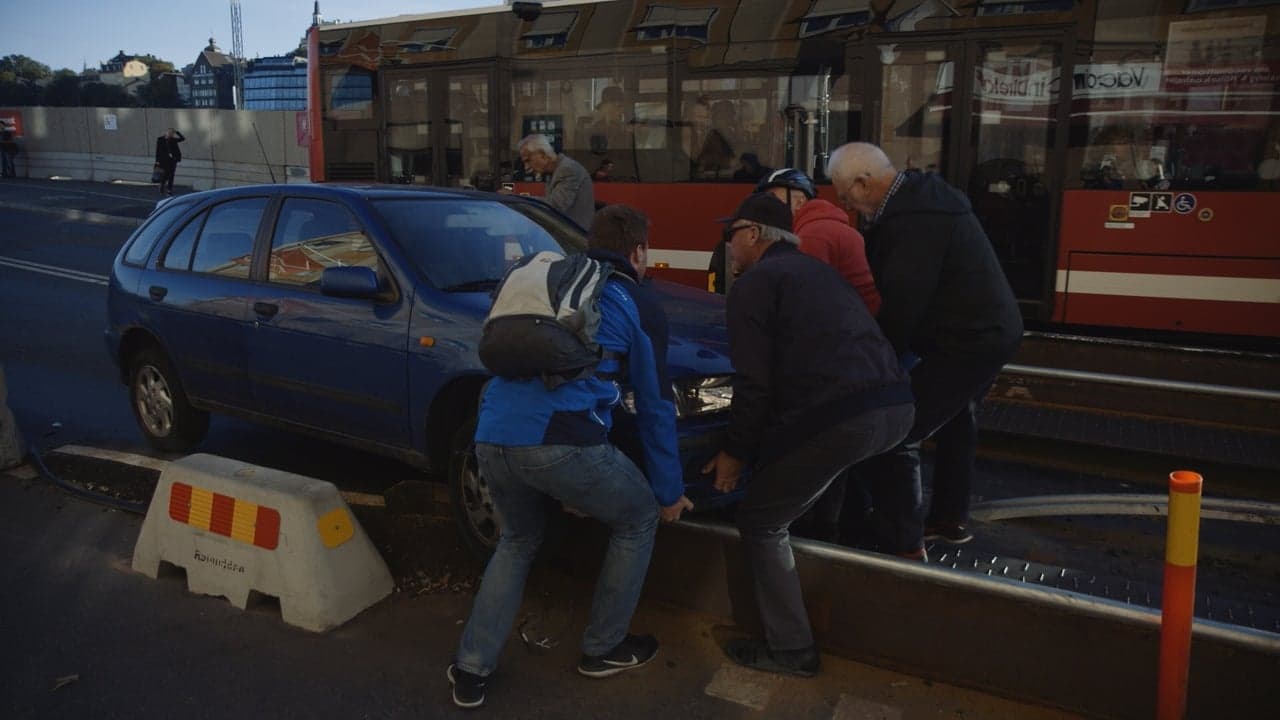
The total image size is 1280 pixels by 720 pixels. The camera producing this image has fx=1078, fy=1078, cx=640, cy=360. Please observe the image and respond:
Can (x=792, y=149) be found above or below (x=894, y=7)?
below

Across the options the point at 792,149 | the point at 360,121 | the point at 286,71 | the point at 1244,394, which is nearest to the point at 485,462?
the point at 1244,394

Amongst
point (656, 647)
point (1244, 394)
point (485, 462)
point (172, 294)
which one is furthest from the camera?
point (1244, 394)

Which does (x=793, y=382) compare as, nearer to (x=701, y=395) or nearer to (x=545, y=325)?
(x=545, y=325)

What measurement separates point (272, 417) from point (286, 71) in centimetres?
16756

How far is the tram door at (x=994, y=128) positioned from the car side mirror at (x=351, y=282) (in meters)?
6.04

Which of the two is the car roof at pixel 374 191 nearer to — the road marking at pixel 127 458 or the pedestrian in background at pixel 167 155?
the road marking at pixel 127 458

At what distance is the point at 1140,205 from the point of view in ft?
29.8

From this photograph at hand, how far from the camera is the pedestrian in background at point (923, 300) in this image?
14.0 ft

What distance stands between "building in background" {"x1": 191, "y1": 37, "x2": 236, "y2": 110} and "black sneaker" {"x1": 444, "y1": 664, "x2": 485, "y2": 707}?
149 metres

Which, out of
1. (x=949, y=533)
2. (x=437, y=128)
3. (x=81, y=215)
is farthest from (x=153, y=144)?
(x=949, y=533)

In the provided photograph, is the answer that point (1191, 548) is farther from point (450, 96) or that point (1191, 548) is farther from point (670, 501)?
point (450, 96)

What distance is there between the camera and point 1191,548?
3.13 m

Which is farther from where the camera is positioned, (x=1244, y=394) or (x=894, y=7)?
(x=894, y=7)

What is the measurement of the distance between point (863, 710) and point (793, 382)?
118 cm
